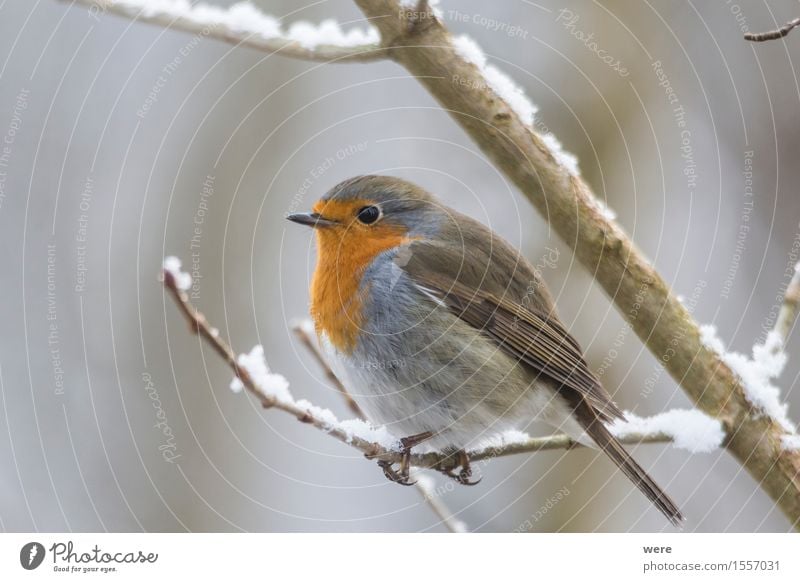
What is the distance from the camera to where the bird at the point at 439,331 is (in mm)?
2355

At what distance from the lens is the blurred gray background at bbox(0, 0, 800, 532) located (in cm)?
264

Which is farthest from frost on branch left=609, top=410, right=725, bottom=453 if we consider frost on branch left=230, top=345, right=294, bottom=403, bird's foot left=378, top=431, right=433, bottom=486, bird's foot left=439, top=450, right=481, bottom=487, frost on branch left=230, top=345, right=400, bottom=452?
frost on branch left=230, top=345, right=294, bottom=403

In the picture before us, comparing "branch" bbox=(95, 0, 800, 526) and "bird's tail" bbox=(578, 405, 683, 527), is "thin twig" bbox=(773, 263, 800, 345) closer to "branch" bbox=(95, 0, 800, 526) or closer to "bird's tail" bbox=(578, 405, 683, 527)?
"branch" bbox=(95, 0, 800, 526)

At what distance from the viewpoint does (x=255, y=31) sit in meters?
2.06

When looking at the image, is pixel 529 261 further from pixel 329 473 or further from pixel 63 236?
pixel 63 236

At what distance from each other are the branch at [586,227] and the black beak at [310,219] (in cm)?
56

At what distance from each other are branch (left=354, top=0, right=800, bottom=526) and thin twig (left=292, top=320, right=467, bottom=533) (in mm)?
784

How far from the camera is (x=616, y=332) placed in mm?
3326

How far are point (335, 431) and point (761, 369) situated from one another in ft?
3.69
